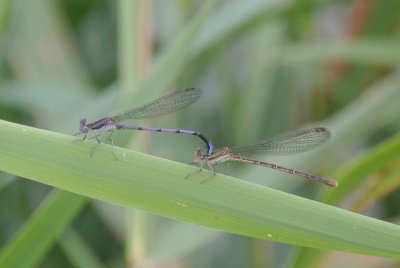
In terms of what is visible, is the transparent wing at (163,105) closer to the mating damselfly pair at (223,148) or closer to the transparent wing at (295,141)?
the mating damselfly pair at (223,148)

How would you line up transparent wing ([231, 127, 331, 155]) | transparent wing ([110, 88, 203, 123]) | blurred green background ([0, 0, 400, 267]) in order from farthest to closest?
1. blurred green background ([0, 0, 400, 267])
2. transparent wing ([231, 127, 331, 155])
3. transparent wing ([110, 88, 203, 123])

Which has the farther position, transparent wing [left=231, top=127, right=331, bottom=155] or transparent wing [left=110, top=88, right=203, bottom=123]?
transparent wing [left=231, top=127, right=331, bottom=155]

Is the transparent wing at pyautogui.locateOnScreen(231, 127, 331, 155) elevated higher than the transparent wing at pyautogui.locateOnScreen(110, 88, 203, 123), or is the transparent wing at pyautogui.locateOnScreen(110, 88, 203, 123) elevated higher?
the transparent wing at pyautogui.locateOnScreen(231, 127, 331, 155)

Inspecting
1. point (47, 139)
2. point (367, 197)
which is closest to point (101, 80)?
point (367, 197)

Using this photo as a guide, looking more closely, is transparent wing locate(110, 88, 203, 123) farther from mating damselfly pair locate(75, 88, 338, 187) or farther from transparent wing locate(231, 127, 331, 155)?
transparent wing locate(231, 127, 331, 155)

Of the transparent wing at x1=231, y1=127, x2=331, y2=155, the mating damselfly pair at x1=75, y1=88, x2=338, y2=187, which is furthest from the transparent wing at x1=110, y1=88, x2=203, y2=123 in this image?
the transparent wing at x1=231, y1=127, x2=331, y2=155

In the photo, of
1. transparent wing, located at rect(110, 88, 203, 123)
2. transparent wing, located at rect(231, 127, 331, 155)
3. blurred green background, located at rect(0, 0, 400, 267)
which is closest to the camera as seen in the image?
transparent wing, located at rect(110, 88, 203, 123)

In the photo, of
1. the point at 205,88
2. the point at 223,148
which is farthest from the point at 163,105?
the point at 205,88

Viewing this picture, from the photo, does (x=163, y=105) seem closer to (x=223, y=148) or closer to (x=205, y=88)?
(x=223, y=148)

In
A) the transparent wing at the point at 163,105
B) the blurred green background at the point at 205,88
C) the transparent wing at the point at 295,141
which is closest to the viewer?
the transparent wing at the point at 163,105

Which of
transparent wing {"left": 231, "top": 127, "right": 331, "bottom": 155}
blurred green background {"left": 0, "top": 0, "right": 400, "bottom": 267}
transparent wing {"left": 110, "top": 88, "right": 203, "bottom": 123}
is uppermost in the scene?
blurred green background {"left": 0, "top": 0, "right": 400, "bottom": 267}

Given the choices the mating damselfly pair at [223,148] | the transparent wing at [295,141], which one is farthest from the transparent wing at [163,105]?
the transparent wing at [295,141]
